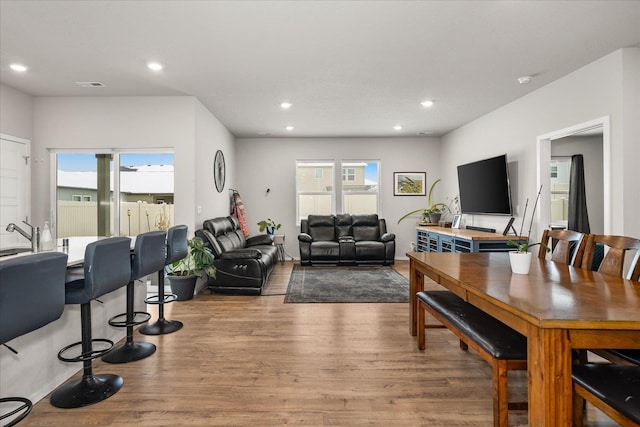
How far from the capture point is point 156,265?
2908mm

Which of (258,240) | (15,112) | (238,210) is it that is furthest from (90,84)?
(258,240)

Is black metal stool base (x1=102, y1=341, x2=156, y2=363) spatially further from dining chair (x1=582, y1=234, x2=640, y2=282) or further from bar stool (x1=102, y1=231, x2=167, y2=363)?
dining chair (x1=582, y1=234, x2=640, y2=282)

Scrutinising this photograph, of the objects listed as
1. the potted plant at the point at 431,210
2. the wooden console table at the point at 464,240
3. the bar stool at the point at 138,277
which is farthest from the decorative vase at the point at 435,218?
the bar stool at the point at 138,277

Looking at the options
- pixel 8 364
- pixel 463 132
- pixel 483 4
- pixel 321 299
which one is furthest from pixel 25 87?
pixel 463 132

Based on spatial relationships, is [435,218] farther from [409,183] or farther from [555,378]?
[555,378]

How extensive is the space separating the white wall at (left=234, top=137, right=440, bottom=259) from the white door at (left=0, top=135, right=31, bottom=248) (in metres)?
3.59

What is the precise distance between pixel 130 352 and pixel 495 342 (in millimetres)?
2648

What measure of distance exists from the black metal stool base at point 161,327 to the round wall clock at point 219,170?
2.77 meters

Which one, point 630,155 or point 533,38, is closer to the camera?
point 533,38

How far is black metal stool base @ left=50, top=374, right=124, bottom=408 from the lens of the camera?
206 centimetres

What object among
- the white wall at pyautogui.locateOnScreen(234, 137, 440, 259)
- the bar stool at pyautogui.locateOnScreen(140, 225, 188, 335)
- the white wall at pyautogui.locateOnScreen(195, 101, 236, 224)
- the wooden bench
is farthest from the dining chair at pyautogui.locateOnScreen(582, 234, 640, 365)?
the white wall at pyautogui.locateOnScreen(234, 137, 440, 259)

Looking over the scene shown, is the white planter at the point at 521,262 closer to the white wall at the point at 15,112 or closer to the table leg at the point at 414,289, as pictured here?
the table leg at the point at 414,289

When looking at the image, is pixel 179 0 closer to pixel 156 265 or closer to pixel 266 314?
pixel 156 265

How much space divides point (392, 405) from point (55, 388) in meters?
2.17
